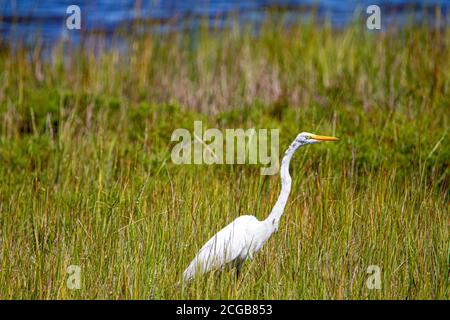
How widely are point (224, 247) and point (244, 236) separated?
0.22 meters

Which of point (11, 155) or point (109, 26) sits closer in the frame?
point (11, 155)

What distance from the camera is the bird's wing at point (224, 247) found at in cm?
403

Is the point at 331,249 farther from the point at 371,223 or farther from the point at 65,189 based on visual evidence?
the point at 65,189

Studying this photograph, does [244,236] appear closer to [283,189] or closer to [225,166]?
[283,189]

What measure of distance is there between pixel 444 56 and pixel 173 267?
4538mm

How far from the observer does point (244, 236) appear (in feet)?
14.1

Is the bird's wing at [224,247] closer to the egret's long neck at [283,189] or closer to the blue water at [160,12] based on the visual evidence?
the egret's long neck at [283,189]

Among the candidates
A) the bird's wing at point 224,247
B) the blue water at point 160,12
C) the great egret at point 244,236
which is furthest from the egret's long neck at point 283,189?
the blue water at point 160,12

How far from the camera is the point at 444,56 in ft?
25.5

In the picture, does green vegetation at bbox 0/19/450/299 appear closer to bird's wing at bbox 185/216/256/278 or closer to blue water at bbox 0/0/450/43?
bird's wing at bbox 185/216/256/278

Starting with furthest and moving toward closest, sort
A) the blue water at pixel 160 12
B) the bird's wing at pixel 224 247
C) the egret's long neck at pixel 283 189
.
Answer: the blue water at pixel 160 12, the egret's long neck at pixel 283 189, the bird's wing at pixel 224 247

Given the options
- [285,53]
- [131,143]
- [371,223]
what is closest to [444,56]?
[285,53]
